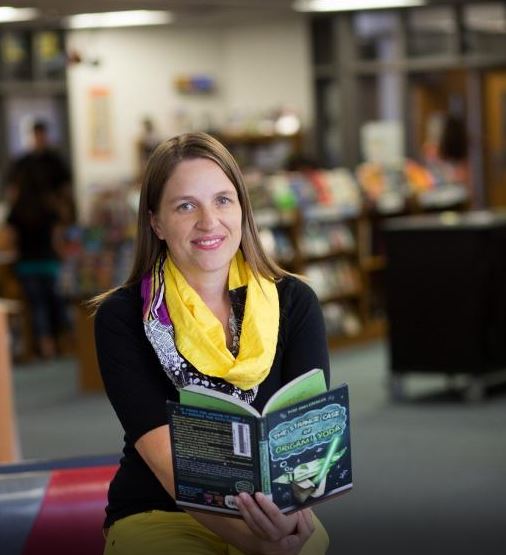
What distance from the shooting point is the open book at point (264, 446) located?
231 centimetres

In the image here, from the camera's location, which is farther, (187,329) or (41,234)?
(41,234)

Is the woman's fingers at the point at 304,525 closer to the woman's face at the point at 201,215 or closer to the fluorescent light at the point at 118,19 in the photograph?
the woman's face at the point at 201,215

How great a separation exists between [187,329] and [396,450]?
3970 mm

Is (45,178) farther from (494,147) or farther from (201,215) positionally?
(201,215)

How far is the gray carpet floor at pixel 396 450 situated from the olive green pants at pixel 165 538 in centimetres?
205

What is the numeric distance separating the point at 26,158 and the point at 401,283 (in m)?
3.45

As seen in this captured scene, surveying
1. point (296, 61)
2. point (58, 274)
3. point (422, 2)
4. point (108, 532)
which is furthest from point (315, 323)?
point (296, 61)

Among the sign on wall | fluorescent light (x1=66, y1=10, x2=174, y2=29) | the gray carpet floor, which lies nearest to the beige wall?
the sign on wall

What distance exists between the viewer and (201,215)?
2.71 metres

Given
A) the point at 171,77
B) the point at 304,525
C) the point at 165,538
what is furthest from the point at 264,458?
the point at 171,77

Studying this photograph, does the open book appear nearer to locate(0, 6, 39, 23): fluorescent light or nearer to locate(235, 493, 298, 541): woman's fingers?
locate(235, 493, 298, 541): woman's fingers

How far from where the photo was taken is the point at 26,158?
9812 millimetres

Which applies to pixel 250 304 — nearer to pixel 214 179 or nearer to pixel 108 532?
pixel 214 179

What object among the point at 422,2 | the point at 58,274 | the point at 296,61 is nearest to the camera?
the point at 58,274
